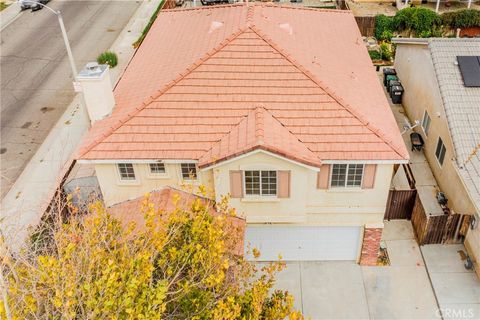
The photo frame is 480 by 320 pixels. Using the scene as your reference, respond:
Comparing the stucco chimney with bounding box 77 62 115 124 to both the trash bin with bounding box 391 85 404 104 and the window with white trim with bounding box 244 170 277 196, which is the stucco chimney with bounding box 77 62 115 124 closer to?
the window with white trim with bounding box 244 170 277 196

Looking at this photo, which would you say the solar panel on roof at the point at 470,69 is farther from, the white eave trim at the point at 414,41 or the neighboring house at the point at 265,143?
the neighboring house at the point at 265,143

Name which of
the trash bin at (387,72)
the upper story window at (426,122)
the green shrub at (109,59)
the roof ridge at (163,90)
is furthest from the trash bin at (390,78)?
the green shrub at (109,59)

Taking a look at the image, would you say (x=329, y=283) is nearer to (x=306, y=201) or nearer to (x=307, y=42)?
(x=306, y=201)

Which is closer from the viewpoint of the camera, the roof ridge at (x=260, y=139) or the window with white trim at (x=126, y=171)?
the roof ridge at (x=260, y=139)

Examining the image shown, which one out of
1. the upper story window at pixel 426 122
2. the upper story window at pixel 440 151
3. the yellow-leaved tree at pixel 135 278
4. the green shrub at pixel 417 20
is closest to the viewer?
the yellow-leaved tree at pixel 135 278

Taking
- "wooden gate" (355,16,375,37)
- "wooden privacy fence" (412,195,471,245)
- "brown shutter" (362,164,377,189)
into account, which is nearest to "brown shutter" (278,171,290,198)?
"brown shutter" (362,164,377,189)

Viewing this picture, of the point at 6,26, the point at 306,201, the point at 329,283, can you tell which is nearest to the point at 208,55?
the point at 306,201

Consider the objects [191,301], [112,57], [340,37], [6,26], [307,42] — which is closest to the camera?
[191,301]
